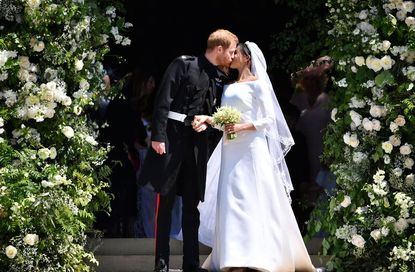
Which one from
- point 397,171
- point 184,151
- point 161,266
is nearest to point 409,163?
point 397,171

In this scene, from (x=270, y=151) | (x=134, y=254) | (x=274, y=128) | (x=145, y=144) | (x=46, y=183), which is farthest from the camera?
(x=145, y=144)

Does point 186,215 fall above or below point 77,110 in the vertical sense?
below

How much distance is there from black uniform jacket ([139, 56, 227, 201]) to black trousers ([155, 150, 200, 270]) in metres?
0.04

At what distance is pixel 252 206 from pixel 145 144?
83.7 inches

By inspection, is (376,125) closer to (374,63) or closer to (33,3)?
(374,63)

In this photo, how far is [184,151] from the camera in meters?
7.90

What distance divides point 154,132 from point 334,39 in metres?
1.74

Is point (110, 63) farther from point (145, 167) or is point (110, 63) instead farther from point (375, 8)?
point (375, 8)

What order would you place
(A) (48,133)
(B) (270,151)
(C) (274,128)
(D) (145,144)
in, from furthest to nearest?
(D) (145,144) < (B) (270,151) < (C) (274,128) < (A) (48,133)

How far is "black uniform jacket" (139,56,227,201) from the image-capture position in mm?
7801

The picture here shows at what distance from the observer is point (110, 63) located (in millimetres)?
10516

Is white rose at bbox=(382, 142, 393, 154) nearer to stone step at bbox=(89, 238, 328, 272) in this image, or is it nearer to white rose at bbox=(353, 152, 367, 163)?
white rose at bbox=(353, 152, 367, 163)

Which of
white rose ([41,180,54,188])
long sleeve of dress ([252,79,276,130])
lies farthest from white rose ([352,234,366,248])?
white rose ([41,180,54,188])

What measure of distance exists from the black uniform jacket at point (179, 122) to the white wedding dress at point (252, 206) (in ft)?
0.80
